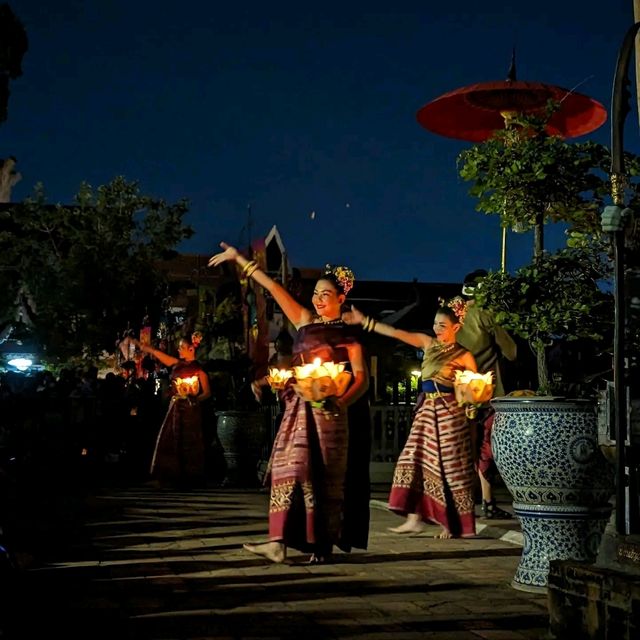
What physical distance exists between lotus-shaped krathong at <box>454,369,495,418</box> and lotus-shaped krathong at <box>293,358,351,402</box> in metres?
1.58

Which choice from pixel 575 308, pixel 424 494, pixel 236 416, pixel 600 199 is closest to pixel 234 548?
pixel 424 494

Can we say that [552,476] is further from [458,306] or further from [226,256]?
[458,306]

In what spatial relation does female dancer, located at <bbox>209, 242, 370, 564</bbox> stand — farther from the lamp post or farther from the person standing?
the person standing

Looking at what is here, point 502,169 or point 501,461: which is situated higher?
point 502,169

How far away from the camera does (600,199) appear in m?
6.77

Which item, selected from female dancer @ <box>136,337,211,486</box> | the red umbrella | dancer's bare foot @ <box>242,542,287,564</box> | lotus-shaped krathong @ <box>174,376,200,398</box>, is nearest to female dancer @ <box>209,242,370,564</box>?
dancer's bare foot @ <box>242,542,287,564</box>

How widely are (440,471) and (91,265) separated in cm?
3056

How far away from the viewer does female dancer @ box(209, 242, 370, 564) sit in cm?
656

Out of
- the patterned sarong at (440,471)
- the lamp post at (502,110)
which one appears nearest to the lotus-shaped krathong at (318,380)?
the patterned sarong at (440,471)

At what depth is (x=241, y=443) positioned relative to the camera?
14633mm

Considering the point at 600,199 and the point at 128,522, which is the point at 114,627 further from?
the point at 128,522

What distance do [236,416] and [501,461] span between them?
9196mm

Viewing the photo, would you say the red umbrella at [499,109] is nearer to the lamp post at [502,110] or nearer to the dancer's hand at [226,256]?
the lamp post at [502,110]

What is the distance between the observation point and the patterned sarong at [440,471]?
802 centimetres
